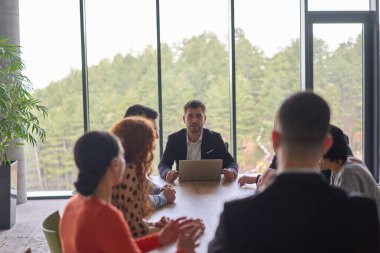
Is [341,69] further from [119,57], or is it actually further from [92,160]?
[92,160]

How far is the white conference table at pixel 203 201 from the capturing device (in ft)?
8.13

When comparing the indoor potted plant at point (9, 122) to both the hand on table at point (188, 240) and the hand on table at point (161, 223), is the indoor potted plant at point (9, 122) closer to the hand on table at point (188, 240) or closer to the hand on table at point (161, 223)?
the hand on table at point (161, 223)

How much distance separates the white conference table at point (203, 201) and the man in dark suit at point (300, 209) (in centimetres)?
76

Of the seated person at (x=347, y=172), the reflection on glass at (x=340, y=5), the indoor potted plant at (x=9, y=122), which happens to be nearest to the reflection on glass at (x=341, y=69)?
the reflection on glass at (x=340, y=5)

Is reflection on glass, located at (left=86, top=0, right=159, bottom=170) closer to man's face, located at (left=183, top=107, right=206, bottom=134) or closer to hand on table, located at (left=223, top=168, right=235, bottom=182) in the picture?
man's face, located at (left=183, top=107, right=206, bottom=134)

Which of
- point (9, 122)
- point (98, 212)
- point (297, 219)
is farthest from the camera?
point (9, 122)

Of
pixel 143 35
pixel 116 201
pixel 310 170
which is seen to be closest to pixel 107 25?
pixel 143 35

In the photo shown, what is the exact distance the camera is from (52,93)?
6.48 m

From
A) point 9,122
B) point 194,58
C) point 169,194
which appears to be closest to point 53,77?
point 9,122

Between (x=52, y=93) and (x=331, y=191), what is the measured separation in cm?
557

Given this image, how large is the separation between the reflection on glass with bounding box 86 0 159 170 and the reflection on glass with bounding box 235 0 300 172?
3.68ft

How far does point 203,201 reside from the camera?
306cm

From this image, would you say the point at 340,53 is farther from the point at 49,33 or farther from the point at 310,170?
the point at 310,170

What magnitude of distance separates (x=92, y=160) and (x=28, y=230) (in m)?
3.77
